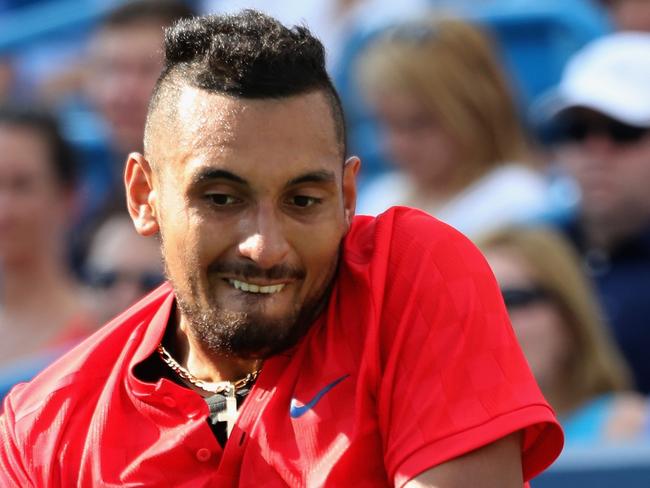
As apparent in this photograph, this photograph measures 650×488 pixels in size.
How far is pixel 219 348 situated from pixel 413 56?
2.88 m

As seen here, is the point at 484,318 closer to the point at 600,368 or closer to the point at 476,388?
the point at 476,388

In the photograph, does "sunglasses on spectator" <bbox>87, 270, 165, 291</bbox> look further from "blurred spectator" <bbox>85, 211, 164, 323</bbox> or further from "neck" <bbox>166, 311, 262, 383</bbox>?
"neck" <bbox>166, 311, 262, 383</bbox>

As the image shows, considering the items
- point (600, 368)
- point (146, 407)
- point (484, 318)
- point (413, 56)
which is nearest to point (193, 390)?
point (146, 407)

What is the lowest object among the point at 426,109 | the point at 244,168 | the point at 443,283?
the point at 443,283

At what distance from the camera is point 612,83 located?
4637 millimetres

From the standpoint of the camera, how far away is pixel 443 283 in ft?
6.61

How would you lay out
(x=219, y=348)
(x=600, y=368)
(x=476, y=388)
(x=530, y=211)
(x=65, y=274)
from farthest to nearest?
(x=65, y=274)
(x=530, y=211)
(x=600, y=368)
(x=219, y=348)
(x=476, y=388)

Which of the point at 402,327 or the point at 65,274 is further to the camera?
the point at 65,274

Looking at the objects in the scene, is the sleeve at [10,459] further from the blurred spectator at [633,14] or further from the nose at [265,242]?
the blurred spectator at [633,14]

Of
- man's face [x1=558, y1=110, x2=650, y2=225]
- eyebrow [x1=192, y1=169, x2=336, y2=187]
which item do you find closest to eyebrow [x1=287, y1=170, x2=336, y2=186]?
eyebrow [x1=192, y1=169, x2=336, y2=187]

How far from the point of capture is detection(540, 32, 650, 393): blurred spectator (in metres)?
4.30

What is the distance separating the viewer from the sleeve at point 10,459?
2193mm

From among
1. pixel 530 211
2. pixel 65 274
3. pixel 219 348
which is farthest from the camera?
pixel 65 274

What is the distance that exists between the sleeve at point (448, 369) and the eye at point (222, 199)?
247 millimetres
